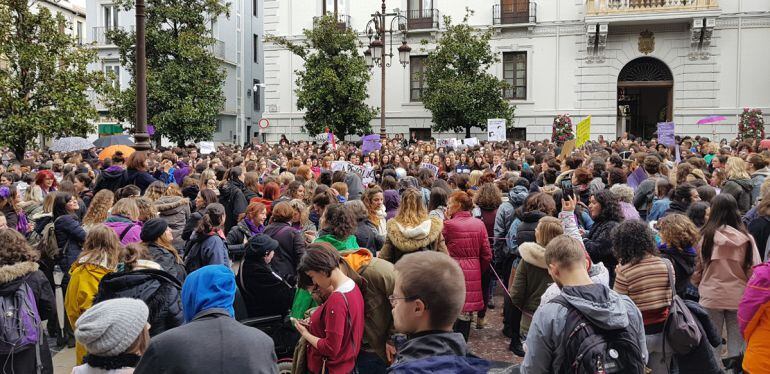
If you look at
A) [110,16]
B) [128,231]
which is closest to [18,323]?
[128,231]

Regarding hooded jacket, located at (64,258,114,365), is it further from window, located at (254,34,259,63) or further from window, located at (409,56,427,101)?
window, located at (254,34,259,63)

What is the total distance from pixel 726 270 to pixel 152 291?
456 cm

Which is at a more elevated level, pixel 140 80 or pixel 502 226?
pixel 140 80

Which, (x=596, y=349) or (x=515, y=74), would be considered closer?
(x=596, y=349)

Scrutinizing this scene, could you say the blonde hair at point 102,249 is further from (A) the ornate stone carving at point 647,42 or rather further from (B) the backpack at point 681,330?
(A) the ornate stone carving at point 647,42

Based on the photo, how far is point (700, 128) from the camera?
28359mm

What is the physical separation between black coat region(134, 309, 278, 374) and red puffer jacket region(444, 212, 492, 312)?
3.83 meters

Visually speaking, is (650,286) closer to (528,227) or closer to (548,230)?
(548,230)

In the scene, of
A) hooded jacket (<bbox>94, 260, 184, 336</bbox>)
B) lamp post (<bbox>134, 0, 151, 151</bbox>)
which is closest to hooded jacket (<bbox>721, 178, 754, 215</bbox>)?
hooded jacket (<bbox>94, 260, 184, 336</bbox>)

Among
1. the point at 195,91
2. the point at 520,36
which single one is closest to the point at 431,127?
the point at 520,36

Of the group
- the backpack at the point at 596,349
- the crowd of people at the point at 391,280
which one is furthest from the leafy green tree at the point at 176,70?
the backpack at the point at 596,349

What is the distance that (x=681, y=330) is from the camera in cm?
441

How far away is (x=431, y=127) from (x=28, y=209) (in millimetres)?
23984

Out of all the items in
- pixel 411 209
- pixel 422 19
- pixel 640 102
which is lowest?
pixel 411 209
